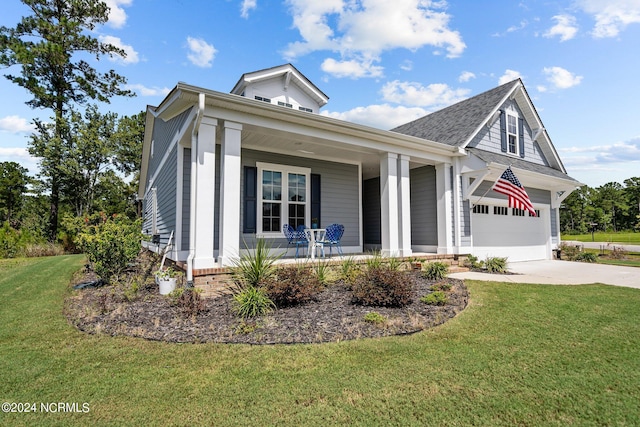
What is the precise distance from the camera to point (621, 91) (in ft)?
27.9

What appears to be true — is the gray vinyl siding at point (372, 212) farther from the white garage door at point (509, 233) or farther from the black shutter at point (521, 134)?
the black shutter at point (521, 134)

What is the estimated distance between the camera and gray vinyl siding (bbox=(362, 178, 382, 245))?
1202 cm

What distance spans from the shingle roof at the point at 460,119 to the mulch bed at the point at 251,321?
6168 mm

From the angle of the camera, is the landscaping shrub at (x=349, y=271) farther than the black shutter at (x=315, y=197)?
No

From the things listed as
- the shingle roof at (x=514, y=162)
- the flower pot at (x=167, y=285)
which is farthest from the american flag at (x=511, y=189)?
the flower pot at (x=167, y=285)

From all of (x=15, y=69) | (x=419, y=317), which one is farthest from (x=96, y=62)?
(x=419, y=317)

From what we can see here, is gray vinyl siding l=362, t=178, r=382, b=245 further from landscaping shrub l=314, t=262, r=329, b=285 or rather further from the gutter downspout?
the gutter downspout

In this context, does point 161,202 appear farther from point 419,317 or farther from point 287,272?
point 419,317

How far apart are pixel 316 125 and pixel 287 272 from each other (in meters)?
3.39

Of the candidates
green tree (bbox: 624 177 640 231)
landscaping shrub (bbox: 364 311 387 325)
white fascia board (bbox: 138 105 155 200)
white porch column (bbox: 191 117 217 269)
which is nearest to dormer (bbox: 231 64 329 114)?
white fascia board (bbox: 138 105 155 200)

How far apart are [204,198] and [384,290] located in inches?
132

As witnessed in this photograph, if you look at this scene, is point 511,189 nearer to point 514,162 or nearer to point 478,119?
point 478,119

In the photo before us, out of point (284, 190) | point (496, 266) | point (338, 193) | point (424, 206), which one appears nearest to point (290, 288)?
point (284, 190)

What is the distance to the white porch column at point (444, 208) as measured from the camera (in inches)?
362
